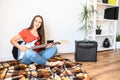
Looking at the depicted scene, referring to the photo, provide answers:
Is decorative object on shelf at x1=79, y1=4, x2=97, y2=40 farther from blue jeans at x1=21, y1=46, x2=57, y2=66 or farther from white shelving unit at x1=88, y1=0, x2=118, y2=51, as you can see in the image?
blue jeans at x1=21, y1=46, x2=57, y2=66

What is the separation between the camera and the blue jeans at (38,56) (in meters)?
2.20

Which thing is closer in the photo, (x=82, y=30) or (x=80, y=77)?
(x=80, y=77)

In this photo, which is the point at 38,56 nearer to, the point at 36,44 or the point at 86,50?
the point at 36,44

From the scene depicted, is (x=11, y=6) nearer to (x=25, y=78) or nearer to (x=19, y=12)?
(x=19, y=12)

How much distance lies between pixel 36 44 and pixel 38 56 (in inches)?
11.2

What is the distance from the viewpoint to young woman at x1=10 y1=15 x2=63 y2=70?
2.28 m

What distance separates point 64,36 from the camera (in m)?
3.43

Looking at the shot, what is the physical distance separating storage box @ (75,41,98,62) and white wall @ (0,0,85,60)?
2.06 feet

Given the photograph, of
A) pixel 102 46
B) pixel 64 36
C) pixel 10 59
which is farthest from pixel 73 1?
pixel 10 59

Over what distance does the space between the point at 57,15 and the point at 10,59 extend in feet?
3.98

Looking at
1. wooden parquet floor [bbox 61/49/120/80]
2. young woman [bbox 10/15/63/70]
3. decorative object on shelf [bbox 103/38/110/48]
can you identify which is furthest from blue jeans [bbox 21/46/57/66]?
decorative object on shelf [bbox 103/38/110/48]

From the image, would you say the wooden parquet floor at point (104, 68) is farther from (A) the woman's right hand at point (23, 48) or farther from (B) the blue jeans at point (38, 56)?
(A) the woman's right hand at point (23, 48)

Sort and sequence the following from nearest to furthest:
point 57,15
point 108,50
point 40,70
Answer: point 40,70 < point 57,15 < point 108,50

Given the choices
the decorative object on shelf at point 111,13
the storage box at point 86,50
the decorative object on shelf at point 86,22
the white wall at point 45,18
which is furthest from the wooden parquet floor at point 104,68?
the decorative object on shelf at point 111,13
